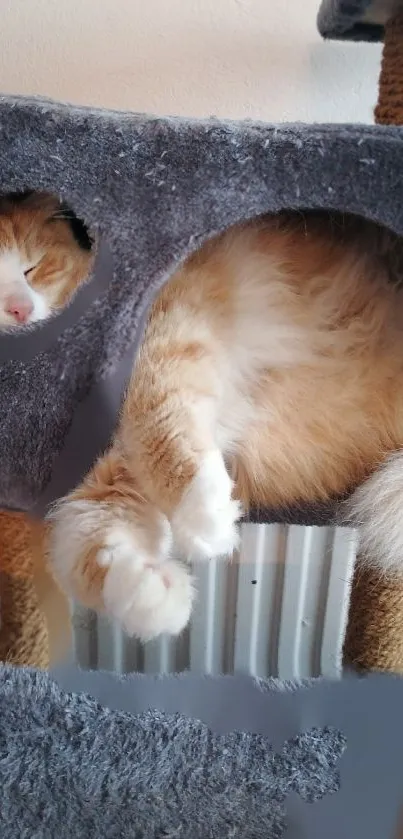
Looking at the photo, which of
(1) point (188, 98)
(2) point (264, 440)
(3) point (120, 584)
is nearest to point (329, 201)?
(2) point (264, 440)

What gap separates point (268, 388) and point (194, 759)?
2.09 feet

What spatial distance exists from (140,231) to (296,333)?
0.32 m

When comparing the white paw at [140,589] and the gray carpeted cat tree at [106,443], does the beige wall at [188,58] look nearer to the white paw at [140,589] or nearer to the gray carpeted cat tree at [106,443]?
the gray carpeted cat tree at [106,443]

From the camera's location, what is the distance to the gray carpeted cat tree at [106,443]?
0.78m

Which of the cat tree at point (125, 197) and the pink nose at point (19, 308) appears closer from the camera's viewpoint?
the cat tree at point (125, 197)

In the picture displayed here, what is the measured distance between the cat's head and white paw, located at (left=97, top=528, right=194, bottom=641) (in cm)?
33

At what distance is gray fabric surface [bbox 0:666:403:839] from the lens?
104cm

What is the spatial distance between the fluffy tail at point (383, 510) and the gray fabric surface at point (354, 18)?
0.70 m

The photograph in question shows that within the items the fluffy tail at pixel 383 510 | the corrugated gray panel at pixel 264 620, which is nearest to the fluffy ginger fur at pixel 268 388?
the fluffy tail at pixel 383 510

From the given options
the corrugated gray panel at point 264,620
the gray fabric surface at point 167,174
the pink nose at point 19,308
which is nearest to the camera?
the gray fabric surface at point 167,174

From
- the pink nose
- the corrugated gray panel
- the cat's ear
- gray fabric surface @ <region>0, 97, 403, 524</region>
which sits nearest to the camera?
gray fabric surface @ <region>0, 97, 403, 524</region>

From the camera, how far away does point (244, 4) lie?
4.36ft

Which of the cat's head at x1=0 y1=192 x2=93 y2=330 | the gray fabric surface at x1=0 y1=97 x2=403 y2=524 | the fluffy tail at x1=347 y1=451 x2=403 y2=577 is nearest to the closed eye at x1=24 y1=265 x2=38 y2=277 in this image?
the cat's head at x1=0 y1=192 x2=93 y2=330

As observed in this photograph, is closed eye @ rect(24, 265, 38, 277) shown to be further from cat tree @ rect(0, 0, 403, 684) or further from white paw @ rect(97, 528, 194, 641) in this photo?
white paw @ rect(97, 528, 194, 641)
